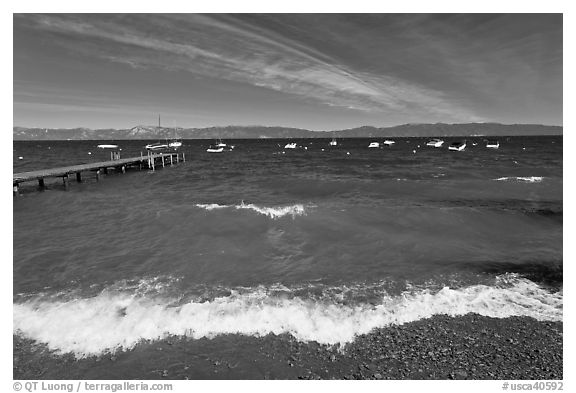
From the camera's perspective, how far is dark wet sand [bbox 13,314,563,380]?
7.48 meters

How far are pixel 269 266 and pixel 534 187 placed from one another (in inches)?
1466

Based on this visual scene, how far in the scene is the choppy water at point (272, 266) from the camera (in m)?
9.72

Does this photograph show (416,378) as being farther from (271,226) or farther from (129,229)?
(129,229)

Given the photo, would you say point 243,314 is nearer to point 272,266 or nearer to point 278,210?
point 272,266

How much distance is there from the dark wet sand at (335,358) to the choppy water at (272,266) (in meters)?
0.50

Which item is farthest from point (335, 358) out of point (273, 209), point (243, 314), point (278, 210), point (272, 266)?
point (273, 209)

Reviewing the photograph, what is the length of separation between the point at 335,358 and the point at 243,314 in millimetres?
3535

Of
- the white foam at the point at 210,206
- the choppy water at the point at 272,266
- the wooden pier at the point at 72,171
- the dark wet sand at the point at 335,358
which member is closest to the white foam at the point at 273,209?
the white foam at the point at 210,206

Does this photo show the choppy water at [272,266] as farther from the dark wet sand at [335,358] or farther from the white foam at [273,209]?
the dark wet sand at [335,358]

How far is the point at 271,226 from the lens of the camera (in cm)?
2078

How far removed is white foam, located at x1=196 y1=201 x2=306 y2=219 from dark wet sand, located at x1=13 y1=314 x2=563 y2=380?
1476 centimetres

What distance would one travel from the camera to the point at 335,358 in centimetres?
790

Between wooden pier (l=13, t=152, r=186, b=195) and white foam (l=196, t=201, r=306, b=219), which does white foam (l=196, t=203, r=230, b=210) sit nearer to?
white foam (l=196, t=201, r=306, b=219)
